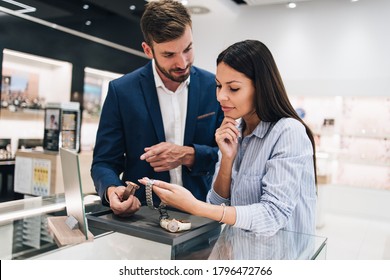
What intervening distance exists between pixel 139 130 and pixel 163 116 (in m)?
0.13

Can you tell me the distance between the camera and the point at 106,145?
149cm

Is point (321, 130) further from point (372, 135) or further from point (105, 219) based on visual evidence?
point (105, 219)

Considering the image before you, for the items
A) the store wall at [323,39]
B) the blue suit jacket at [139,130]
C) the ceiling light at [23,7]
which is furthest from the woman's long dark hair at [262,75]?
the store wall at [323,39]

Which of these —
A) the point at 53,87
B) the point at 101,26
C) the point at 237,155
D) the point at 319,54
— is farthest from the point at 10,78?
the point at 319,54

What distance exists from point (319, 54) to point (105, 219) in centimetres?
490

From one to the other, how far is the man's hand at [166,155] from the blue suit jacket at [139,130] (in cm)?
7

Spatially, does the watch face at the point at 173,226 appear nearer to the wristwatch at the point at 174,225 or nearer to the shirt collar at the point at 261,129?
the wristwatch at the point at 174,225

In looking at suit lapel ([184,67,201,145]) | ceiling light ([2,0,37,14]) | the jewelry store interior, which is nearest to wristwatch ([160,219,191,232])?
the jewelry store interior

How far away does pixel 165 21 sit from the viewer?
133 cm

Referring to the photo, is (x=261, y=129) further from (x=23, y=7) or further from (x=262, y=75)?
(x=23, y=7)

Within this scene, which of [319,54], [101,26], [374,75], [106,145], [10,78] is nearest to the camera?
[106,145]

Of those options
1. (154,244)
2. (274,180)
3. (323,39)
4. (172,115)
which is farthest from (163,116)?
(323,39)

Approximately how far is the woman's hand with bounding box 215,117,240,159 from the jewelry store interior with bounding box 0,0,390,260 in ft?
0.86
